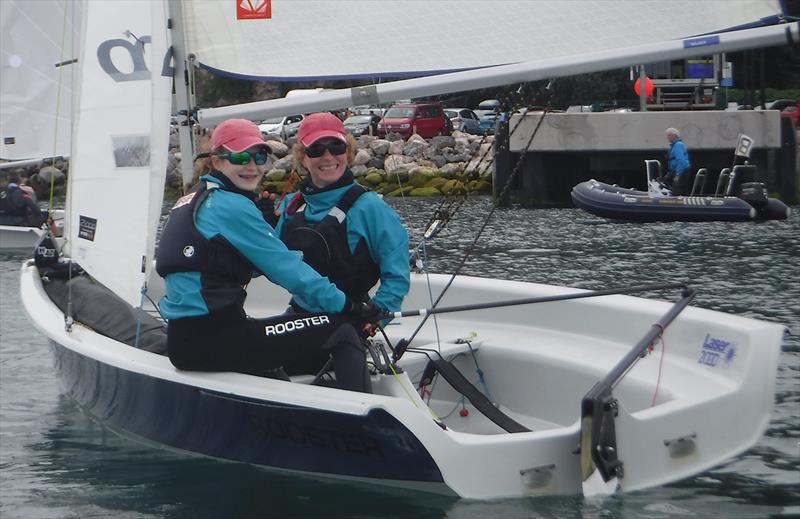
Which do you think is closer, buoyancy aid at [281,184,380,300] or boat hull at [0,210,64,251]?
buoyancy aid at [281,184,380,300]

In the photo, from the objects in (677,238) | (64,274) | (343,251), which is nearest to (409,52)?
(343,251)

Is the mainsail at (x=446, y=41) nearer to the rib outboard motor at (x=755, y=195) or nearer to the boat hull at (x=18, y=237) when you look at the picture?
the boat hull at (x=18, y=237)

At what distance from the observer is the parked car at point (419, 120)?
29562 millimetres

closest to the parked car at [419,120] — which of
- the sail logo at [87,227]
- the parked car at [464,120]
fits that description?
the parked car at [464,120]

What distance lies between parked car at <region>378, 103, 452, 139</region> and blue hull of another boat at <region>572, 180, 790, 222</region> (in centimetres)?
1219

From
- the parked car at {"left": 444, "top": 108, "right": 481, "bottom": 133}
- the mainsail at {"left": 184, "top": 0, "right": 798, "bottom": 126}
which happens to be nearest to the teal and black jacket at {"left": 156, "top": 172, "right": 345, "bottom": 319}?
the mainsail at {"left": 184, "top": 0, "right": 798, "bottom": 126}

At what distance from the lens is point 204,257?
4.58 metres

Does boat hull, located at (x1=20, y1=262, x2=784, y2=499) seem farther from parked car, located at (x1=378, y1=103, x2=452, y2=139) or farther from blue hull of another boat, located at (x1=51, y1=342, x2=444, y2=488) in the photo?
parked car, located at (x1=378, y1=103, x2=452, y2=139)

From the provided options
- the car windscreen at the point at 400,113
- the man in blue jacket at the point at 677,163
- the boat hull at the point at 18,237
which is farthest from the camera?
the car windscreen at the point at 400,113

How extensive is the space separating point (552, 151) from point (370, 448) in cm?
1642

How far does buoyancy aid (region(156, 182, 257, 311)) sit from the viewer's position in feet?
15.0

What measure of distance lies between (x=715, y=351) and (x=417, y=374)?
1346 mm

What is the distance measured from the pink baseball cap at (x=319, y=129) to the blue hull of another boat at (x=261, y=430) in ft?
3.39

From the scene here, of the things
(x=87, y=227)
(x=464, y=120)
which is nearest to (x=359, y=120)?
(x=464, y=120)
